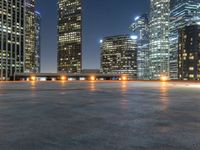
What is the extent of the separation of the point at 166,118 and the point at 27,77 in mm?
91237

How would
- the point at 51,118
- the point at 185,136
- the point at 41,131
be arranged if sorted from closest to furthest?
1. the point at 185,136
2. the point at 41,131
3. the point at 51,118

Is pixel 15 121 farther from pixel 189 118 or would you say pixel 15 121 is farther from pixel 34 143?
pixel 189 118

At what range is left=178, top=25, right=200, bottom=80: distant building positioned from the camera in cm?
18662

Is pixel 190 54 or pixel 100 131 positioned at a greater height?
pixel 190 54

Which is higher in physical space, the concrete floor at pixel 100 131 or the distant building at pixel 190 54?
the distant building at pixel 190 54

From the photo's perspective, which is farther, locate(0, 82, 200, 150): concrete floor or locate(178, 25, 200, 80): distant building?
locate(178, 25, 200, 80): distant building

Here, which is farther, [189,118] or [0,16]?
[0,16]

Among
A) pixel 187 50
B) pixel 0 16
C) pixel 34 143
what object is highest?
pixel 0 16

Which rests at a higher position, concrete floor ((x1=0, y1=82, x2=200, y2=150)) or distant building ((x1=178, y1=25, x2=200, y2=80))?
distant building ((x1=178, y1=25, x2=200, y2=80))

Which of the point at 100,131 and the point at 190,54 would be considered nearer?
the point at 100,131

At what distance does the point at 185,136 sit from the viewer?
636cm

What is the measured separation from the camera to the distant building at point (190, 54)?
186625mm

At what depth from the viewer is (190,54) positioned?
19125 cm

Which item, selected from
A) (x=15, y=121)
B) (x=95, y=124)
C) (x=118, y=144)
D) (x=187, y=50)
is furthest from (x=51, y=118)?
(x=187, y=50)
